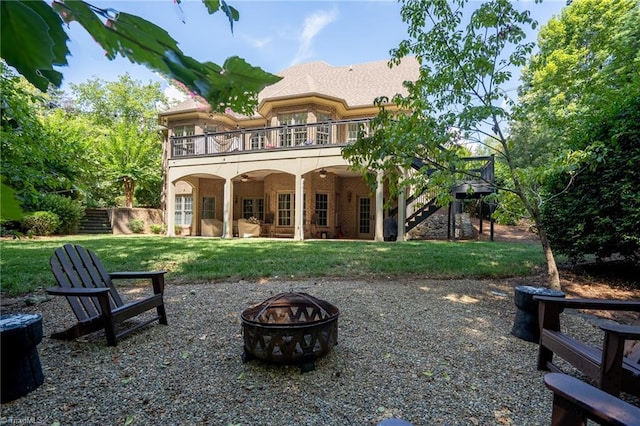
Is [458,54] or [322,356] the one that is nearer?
[322,356]

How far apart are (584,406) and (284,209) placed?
15.5 metres

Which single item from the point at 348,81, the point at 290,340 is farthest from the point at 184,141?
the point at 290,340

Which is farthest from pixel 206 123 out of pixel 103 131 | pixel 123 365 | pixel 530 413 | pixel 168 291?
pixel 530 413

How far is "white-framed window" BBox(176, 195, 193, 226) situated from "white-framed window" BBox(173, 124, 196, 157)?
249 centimetres

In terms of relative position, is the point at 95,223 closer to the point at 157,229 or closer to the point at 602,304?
the point at 157,229

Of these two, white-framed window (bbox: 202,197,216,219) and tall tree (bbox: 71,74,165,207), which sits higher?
tall tree (bbox: 71,74,165,207)

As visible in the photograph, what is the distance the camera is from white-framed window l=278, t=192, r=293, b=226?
16.4 metres

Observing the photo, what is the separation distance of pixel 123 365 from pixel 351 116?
15.0 m

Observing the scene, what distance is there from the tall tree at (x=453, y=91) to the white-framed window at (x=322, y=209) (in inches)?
424

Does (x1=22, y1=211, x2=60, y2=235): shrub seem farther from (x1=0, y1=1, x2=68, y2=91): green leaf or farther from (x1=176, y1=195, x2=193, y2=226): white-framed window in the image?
(x1=0, y1=1, x2=68, y2=91): green leaf

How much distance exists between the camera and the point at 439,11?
4988mm

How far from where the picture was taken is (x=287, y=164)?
1370 cm

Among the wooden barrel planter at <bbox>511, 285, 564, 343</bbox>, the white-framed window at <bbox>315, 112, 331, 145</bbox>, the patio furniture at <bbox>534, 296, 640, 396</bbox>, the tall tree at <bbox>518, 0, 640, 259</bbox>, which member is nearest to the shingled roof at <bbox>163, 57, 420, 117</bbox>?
the white-framed window at <bbox>315, 112, 331, 145</bbox>

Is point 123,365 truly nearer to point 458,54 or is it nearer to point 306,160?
point 458,54
